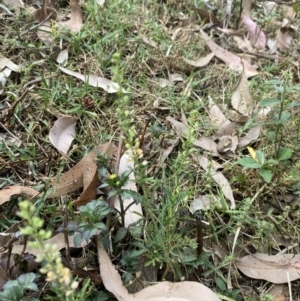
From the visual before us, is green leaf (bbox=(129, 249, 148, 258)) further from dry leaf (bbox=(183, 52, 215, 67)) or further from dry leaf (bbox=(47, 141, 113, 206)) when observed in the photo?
dry leaf (bbox=(183, 52, 215, 67))

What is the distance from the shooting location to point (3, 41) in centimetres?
190

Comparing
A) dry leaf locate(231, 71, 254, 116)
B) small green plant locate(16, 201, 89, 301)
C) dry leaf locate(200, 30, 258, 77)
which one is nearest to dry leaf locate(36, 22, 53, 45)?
dry leaf locate(200, 30, 258, 77)

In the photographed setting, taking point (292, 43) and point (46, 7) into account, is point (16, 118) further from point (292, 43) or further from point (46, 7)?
point (292, 43)

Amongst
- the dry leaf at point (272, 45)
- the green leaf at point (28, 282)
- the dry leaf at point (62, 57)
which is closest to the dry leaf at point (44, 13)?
the dry leaf at point (62, 57)

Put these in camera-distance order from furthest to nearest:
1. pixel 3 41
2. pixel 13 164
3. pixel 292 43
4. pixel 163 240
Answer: pixel 292 43 < pixel 3 41 < pixel 13 164 < pixel 163 240

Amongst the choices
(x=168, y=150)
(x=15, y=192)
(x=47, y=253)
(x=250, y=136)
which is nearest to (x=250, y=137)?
(x=250, y=136)

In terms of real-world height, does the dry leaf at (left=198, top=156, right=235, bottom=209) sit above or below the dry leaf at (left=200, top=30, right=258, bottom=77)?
below

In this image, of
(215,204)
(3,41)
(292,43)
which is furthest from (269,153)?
(3,41)

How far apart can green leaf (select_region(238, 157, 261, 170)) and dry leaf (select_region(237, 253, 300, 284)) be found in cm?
28

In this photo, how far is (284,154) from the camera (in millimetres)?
1590

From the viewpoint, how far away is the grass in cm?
129

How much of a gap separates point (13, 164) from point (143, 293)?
600mm

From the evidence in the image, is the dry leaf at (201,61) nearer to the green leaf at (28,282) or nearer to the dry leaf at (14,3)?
the dry leaf at (14,3)

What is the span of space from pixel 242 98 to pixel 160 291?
936 mm
